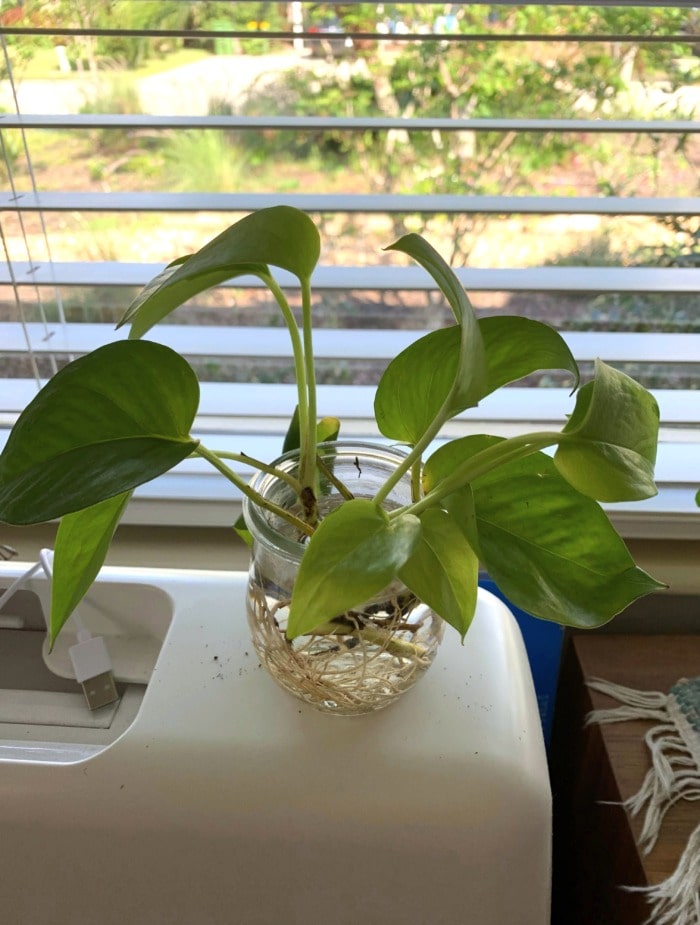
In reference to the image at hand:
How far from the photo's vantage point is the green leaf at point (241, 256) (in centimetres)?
38

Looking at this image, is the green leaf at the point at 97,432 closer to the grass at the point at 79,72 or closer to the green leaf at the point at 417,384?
the green leaf at the point at 417,384

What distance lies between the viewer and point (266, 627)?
508 millimetres

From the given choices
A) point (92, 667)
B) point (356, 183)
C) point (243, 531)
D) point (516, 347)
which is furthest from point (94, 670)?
point (356, 183)

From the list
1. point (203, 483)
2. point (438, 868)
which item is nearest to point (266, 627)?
point (438, 868)

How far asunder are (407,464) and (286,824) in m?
0.21

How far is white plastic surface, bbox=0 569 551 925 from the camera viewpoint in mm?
484

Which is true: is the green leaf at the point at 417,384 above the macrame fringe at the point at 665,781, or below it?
above

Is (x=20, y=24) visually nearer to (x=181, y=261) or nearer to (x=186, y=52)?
(x=186, y=52)

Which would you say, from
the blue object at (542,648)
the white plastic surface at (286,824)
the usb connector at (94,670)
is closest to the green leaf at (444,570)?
the white plastic surface at (286,824)

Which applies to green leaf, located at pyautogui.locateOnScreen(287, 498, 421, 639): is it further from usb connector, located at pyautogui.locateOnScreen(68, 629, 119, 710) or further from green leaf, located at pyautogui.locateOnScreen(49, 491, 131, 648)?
usb connector, located at pyautogui.locateOnScreen(68, 629, 119, 710)

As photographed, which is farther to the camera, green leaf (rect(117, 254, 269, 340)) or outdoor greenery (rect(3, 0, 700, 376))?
outdoor greenery (rect(3, 0, 700, 376))

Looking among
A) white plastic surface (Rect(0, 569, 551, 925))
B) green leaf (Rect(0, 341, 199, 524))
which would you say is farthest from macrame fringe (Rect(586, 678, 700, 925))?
green leaf (Rect(0, 341, 199, 524))

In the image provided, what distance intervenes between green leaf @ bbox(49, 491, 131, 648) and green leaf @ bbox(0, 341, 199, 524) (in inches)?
1.8

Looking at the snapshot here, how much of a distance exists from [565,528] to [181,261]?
243 millimetres
